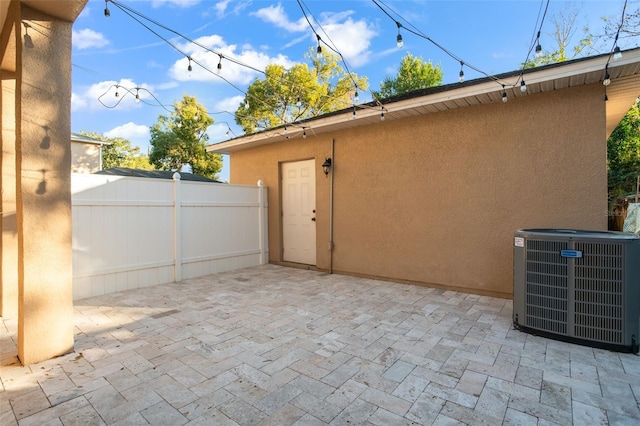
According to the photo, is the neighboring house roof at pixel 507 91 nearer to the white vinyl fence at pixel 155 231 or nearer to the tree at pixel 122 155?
the white vinyl fence at pixel 155 231

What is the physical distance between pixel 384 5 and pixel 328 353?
10.6 ft

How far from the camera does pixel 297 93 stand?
13.9 metres

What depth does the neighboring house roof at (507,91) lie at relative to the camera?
10.6 ft

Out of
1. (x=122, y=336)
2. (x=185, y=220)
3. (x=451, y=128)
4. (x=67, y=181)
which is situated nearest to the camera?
(x=67, y=181)

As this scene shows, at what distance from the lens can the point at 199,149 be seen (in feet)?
52.5

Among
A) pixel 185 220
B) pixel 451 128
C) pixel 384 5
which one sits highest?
pixel 384 5

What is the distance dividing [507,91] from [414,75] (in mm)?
13648

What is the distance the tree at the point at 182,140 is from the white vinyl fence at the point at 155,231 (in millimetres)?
10989

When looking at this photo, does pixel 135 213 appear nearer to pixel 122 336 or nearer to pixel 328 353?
pixel 122 336

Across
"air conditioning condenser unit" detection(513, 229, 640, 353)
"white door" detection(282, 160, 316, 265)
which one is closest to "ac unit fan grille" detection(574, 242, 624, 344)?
"air conditioning condenser unit" detection(513, 229, 640, 353)

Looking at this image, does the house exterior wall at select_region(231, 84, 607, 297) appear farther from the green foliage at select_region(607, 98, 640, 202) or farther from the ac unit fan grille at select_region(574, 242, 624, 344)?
the green foliage at select_region(607, 98, 640, 202)

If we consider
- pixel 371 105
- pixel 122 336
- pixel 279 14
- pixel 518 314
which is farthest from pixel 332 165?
pixel 122 336

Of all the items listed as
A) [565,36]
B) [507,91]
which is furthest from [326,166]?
[565,36]

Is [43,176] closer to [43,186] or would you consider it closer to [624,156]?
[43,186]
